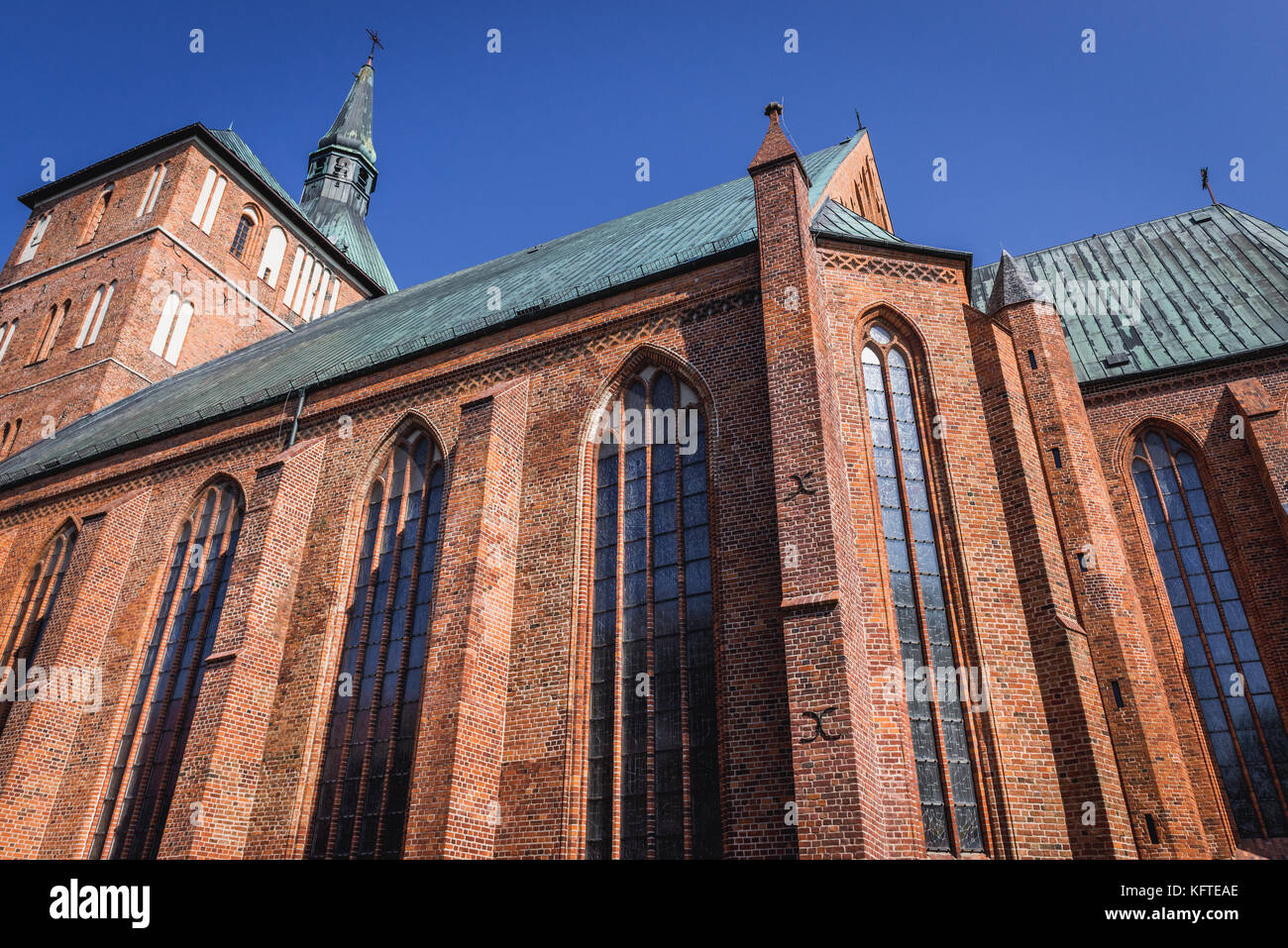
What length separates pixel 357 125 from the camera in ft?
137

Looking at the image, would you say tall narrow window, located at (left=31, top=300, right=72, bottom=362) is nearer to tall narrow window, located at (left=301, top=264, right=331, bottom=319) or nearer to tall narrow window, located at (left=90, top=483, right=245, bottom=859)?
tall narrow window, located at (left=301, top=264, right=331, bottom=319)

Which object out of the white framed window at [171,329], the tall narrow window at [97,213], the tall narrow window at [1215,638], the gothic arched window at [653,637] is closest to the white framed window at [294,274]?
the white framed window at [171,329]

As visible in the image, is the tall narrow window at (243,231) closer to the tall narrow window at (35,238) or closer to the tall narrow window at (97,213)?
the tall narrow window at (97,213)

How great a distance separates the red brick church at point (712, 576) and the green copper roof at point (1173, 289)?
11 centimetres

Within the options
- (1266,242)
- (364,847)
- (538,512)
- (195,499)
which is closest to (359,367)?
(195,499)

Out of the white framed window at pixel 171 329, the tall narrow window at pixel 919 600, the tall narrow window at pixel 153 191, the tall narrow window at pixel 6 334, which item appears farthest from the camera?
the tall narrow window at pixel 6 334

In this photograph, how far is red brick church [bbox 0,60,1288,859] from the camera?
9820 mm

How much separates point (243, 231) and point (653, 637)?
89.9 feet

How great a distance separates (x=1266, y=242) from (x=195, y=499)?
22.7 meters

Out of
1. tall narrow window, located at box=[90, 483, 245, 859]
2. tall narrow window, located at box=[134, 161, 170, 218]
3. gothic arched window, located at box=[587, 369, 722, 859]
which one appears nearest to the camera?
gothic arched window, located at box=[587, 369, 722, 859]

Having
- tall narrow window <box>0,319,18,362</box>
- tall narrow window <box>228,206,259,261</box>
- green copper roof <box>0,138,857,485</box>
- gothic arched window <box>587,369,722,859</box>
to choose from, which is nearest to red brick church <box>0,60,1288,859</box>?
gothic arched window <box>587,369,722,859</box>

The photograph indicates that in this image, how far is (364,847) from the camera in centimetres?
1170

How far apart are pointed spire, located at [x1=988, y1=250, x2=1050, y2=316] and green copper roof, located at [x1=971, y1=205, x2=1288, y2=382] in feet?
9.73

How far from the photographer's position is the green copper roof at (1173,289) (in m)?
16.3
